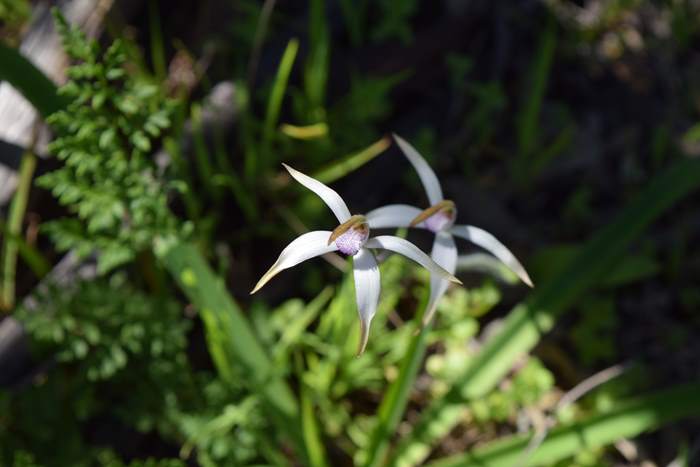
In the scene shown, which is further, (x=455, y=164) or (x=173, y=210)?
(x=455, y=164)

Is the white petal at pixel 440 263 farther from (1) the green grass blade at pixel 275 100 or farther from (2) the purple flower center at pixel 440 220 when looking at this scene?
(1) the green grass blade at pixel 275 100

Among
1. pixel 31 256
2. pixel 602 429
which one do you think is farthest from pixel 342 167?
pixel 602 429

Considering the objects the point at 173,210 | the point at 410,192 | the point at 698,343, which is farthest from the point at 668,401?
the point at 173,210

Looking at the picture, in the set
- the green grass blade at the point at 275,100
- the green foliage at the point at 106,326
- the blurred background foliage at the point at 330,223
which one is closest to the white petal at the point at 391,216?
the blurred background foliage at the point at 330,223

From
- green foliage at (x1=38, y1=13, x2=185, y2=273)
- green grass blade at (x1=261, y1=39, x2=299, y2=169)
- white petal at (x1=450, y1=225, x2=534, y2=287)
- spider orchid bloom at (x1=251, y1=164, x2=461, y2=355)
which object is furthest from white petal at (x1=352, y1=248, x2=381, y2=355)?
green grass blade at (x1=261, y1=39, x2=299, y2=169)

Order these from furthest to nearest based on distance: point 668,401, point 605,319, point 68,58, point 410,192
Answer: point 410,192 → point 605,319 → point 68,58 → point 668,401

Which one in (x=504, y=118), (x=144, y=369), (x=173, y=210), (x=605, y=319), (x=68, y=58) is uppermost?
(x=68, y=58)

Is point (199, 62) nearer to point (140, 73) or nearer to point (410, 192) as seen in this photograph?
point (140, 73)

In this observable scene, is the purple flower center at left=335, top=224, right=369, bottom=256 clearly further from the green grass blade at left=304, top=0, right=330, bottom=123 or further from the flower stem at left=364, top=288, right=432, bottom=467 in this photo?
the green grass blade at left=304, top=0, right=330, bottom=123
